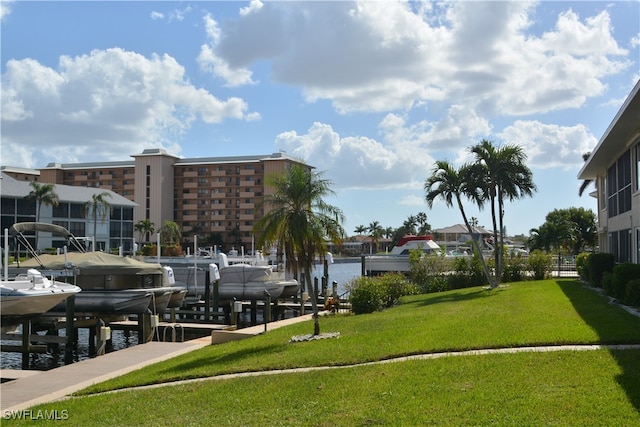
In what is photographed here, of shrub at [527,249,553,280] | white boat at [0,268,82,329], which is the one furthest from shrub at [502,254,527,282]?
white boat at [0,268,82,329]

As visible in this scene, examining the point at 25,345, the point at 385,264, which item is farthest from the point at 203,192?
the point at 25,345

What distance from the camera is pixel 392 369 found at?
11.9 metres

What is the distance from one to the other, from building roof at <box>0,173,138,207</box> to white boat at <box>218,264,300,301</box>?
5902 centimetres

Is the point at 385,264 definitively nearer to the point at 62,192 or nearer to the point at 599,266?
the point at 599,266

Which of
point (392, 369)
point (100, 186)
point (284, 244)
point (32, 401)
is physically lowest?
point (32, 401)

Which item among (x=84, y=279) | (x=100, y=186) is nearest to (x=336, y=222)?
(x=84, y=279)

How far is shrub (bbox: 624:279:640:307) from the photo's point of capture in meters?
18.4

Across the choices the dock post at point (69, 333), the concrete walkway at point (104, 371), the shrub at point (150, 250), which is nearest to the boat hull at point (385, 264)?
the concrete walkway at point (104, 371)

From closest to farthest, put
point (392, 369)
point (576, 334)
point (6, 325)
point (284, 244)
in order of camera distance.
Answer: point (392, 369) → point (576, 334) → point (284, 244) → point (6, 325)

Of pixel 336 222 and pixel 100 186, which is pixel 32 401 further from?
pixel 100 186

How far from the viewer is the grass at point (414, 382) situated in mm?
8945

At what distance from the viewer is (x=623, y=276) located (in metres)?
20.4

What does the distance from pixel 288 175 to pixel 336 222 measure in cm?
198

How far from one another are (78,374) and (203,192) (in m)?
112
